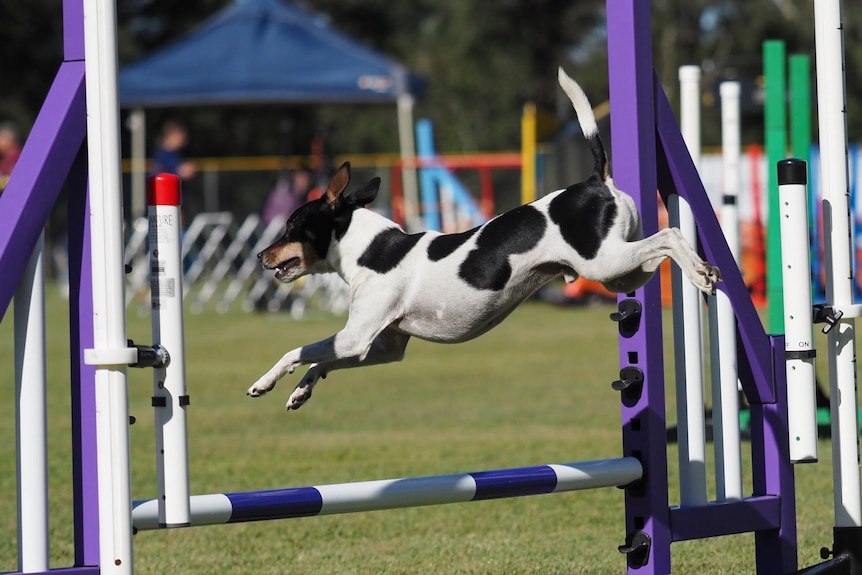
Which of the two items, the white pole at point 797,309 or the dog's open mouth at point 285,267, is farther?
the white pole at point 797,309

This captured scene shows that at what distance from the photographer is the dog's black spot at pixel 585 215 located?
363 centimetres

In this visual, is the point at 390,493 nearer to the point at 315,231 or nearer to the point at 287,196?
the point at 315,231

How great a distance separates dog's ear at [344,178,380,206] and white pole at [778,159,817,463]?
136cm

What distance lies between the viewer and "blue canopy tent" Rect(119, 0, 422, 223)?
1964 centimetres

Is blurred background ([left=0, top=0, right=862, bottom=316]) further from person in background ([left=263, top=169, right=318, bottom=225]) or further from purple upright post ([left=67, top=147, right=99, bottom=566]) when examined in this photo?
purple upright post ([left=67, top=147, right=99, bottom=566])

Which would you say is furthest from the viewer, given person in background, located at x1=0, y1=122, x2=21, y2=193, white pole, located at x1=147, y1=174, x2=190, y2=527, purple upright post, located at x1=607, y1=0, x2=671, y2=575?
person in background, located at x1=0, y1=122, x2=21, y2=193

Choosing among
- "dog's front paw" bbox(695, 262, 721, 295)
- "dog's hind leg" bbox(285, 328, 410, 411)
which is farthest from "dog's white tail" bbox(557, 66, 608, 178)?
"dog's hind leg" bbox(285, 328, 410, 411)

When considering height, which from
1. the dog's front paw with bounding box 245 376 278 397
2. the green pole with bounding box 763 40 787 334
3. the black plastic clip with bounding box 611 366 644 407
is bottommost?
the black plastic clip with bounding box 611 366 644 407

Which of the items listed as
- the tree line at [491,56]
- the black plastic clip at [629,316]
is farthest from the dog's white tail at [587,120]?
the tree line at [491,56]

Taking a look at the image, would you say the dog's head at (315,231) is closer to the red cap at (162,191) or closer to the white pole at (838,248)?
the red cap at (162,191)

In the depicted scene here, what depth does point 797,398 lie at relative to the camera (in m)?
4.31

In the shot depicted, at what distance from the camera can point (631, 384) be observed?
411cm

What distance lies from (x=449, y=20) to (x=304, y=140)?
628 cm

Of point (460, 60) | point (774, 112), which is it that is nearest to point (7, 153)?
point (774, 112)
